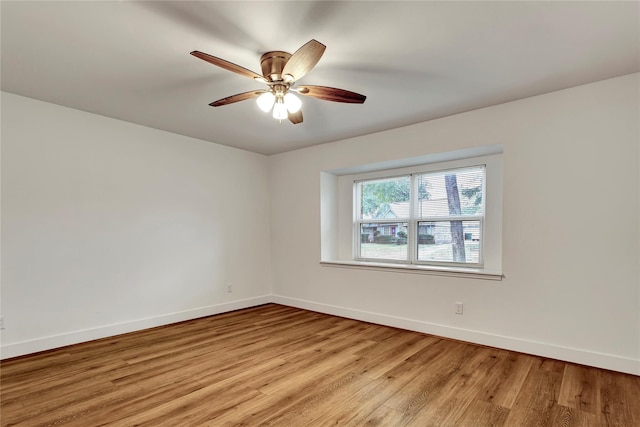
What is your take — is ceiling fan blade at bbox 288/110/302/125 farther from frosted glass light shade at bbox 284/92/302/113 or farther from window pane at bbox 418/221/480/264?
window pane at bbox 418/221/480/264

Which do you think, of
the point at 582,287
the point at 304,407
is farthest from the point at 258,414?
the point at 582,287

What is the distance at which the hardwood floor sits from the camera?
1.99 meters

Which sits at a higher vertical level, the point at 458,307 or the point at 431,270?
the point at 431,270

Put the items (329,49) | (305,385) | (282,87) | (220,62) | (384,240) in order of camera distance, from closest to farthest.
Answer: (220,62), (329,49), (282,87), (305,385), (384,240)

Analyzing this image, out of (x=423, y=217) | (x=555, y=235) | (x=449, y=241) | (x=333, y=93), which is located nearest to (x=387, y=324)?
(x=449, y=241)

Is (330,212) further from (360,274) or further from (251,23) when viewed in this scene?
(251,23)

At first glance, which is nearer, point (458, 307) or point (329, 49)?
point (329, 49)

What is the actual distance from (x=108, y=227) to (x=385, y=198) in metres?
3.38

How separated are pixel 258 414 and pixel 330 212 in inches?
123

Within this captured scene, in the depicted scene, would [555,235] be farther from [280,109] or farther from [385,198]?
[280,109]

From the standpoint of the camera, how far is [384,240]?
4535 millimetres

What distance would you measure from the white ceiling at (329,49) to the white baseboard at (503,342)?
2252mm

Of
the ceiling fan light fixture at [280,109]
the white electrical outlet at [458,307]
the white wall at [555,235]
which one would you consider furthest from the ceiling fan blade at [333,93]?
the white electrical outlet at [458,307]

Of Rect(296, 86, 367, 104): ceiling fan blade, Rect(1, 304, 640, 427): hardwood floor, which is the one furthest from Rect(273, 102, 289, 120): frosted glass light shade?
Rect(1, 304, 640, 427): hardwood floor
